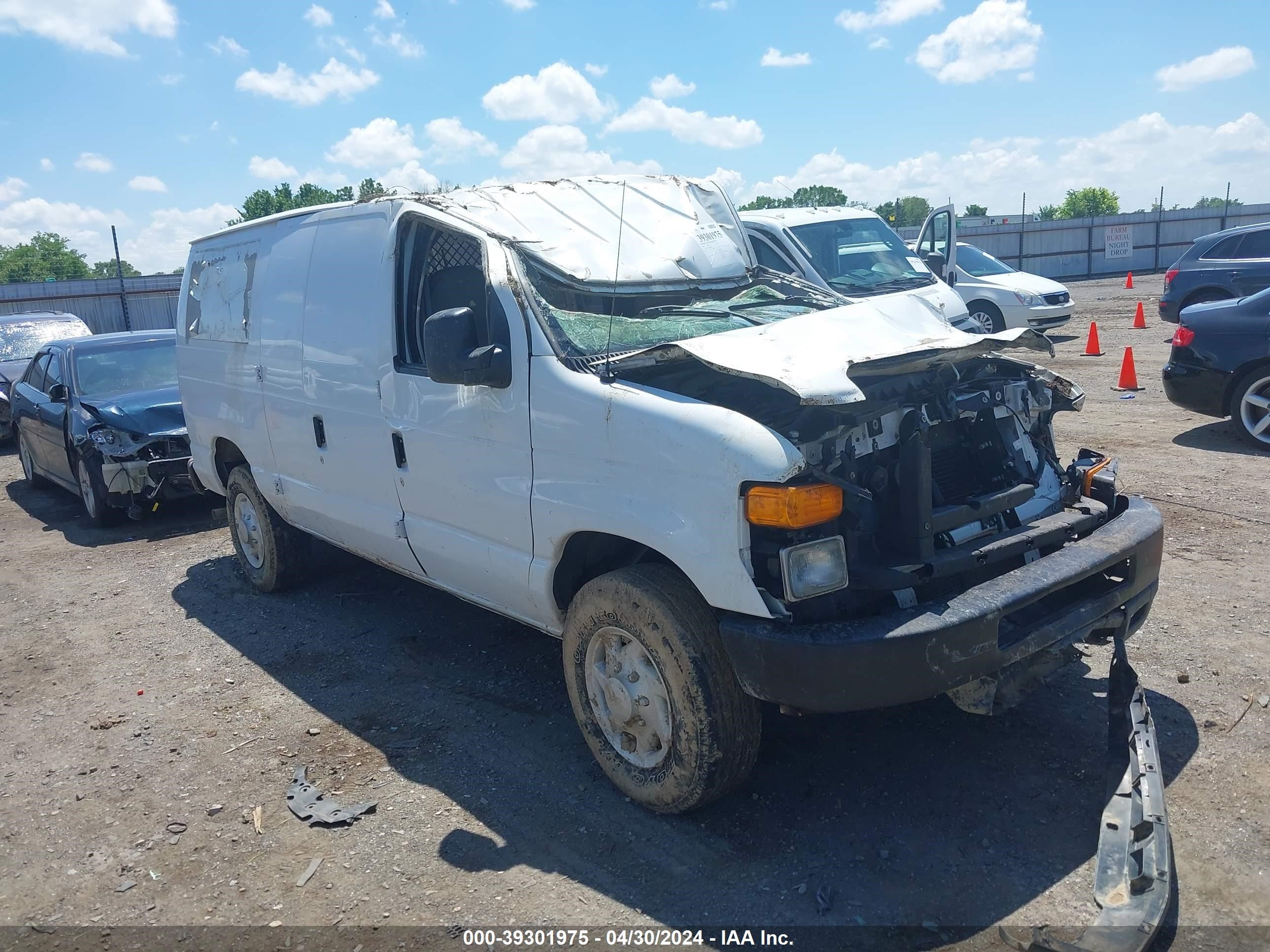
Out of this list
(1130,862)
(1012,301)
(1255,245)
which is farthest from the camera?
(1012,301)

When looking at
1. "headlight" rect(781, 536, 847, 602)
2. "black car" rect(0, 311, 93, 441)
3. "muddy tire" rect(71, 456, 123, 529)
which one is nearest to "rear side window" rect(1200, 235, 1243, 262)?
"headlight" rect(781, 536, 847, 602)

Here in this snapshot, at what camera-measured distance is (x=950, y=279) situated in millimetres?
11547

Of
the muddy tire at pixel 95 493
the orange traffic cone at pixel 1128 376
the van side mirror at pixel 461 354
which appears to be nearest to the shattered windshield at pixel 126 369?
the muddy tire at pixel 95 493

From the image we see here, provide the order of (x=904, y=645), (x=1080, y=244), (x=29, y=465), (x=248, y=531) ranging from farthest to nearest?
(x=1080, y=244) < (x=29, y=465) < (x=248, y=531) < (x=904, y=645)

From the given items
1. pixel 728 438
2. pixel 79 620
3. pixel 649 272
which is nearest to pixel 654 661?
pixel 728 438

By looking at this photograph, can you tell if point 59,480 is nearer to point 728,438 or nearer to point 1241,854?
point 728,438

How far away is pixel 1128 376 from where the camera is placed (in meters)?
11.7

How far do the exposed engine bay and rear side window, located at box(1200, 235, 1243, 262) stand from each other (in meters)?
13.1

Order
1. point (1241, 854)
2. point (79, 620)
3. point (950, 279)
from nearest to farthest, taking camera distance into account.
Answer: point (1241, 854) → point (79, 620) → point (950, 279)

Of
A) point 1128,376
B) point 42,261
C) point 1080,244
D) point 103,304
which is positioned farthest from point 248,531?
point 42,261

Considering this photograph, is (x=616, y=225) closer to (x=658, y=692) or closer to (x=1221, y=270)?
(x=658, y=692)

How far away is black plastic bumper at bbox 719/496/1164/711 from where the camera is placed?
3025 mm

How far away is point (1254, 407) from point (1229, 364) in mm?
416

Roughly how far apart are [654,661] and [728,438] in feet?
2.83
